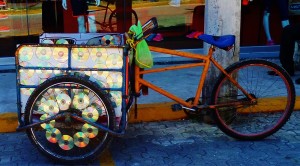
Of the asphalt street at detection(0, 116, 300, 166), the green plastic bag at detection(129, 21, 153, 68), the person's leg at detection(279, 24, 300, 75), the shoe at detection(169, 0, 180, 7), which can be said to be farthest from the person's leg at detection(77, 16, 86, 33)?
the green plastic bag at detection(129, 21, 153, 68)

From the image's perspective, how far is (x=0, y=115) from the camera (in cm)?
531

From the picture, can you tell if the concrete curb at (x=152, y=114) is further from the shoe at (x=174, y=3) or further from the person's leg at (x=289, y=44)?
the shoe at (x=174, y=3)

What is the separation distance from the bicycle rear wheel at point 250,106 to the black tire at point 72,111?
1231mm

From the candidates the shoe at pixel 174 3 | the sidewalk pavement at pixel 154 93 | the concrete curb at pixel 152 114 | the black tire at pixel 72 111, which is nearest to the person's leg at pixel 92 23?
the sidewalk pavement at pixel 154 93

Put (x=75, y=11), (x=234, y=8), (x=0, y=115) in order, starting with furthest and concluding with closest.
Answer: (x=75, y=11)
(x=0, y=115)
(x=234, y=8)

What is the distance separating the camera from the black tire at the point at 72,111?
3.99 metres

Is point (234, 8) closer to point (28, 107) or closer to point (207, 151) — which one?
point (207, 151)

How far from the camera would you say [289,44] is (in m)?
6.65

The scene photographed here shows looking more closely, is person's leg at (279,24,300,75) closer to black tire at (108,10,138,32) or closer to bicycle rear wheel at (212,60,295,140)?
bicycle rear wheel at (212,60,295,140)

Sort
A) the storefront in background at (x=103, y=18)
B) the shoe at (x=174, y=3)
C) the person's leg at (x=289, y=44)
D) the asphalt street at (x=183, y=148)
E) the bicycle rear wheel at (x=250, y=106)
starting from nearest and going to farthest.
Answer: the asphalt street at (x=183, y=148), the bicycle rear wheel at (x=250, y=106), the person's leg at (x=289, y=44), the storefront in background at (x=103, y=18), the shoe at (x=174, y=3)

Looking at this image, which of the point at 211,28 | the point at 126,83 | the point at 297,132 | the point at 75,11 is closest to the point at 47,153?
the point at 126,83

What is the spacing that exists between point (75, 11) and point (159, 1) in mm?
1505

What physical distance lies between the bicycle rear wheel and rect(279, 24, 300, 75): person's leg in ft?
3.93

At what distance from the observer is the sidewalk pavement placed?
17.6ft
